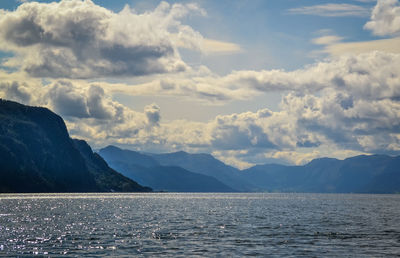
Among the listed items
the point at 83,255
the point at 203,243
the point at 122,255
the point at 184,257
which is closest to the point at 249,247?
the point at 203,243

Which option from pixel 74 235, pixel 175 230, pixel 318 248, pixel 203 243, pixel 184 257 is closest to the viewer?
pixel 184 257

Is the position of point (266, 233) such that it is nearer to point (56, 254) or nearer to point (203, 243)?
point (203, 243)

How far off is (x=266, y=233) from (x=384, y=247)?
974 inches

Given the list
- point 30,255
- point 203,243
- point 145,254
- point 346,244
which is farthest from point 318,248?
point 30,255

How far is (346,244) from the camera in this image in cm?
7556

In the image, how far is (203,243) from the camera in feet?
245

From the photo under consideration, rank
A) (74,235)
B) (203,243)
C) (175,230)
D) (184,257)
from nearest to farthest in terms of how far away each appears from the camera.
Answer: (184,257)
(203,243)
(74,235)
(175,230)

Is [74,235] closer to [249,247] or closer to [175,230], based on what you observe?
[175,230]

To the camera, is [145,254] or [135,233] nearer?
[145,254]

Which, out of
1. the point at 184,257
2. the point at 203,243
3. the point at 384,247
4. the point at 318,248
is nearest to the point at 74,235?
the point at 203,243

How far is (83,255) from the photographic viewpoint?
6200 cm

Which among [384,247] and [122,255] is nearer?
[122,255]

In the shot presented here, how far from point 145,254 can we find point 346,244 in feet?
115

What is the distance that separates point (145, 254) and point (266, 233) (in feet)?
114
